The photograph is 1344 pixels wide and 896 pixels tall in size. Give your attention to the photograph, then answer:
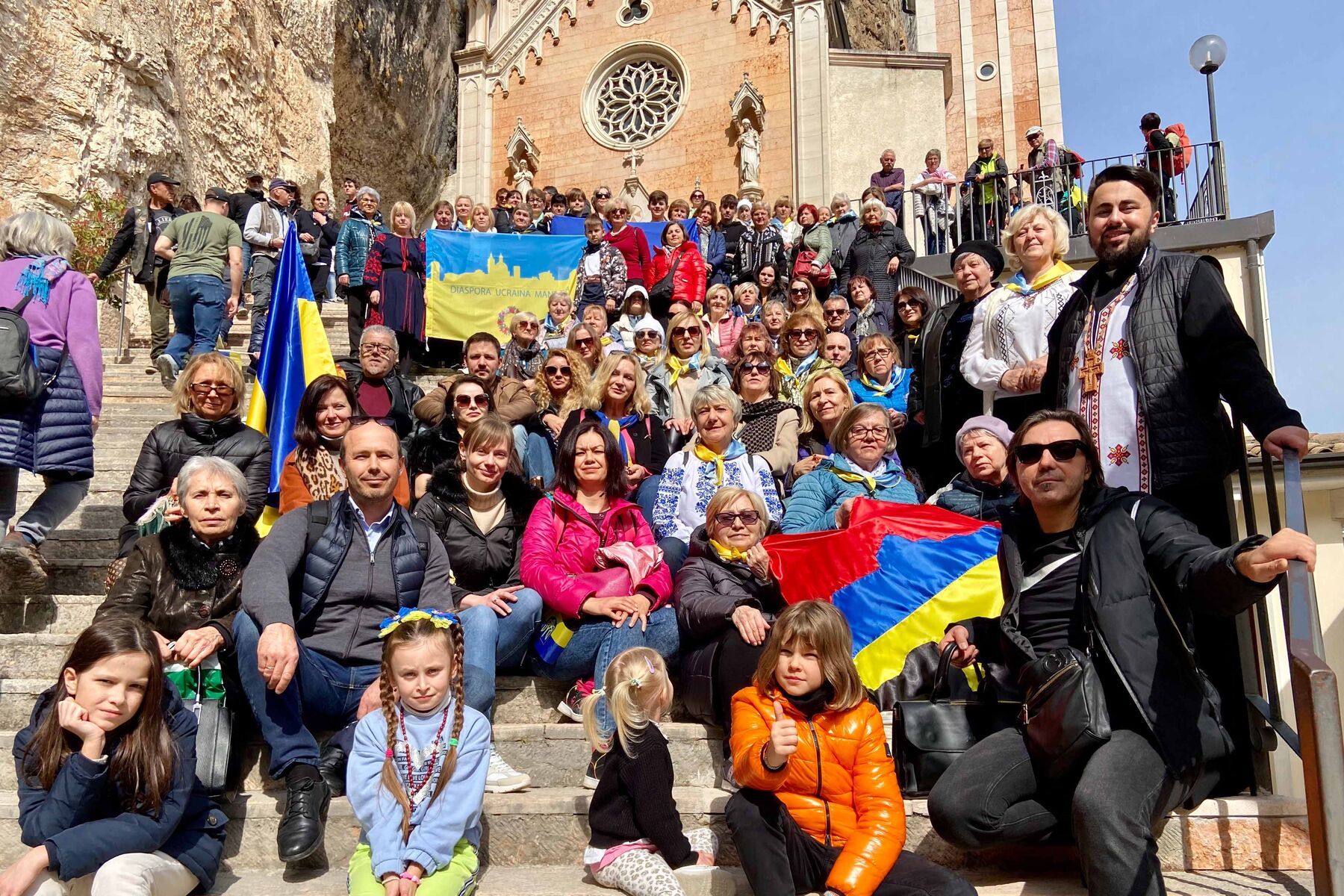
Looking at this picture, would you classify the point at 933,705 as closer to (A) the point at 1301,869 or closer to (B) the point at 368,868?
(A) the point at 1301,869

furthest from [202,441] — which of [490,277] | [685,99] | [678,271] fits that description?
[685,99]

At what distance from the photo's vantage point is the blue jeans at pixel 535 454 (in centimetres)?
596

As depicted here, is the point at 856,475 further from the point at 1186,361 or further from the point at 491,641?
the point at 491,641

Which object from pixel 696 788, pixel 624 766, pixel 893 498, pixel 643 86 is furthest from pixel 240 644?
pixel 643 86

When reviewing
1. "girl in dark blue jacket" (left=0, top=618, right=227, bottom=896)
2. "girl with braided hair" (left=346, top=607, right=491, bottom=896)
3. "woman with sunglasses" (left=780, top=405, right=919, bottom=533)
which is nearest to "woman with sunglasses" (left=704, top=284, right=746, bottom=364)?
"woman with sunglasses" (left=780, top=405, right=919, bottom=533)

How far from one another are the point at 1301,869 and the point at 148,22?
15240 mm

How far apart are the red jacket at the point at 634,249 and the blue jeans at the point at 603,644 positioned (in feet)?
23.4

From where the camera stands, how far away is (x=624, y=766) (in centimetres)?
331

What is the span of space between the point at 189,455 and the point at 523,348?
3.87 metres

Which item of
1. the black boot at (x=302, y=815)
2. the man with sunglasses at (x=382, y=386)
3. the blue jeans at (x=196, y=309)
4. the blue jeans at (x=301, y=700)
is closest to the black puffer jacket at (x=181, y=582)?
the blue jeans at (x=301, y=700)

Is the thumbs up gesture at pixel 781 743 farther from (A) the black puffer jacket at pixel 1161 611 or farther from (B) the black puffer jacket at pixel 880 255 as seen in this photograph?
(B) the black puffer jacket at pixel 880 255

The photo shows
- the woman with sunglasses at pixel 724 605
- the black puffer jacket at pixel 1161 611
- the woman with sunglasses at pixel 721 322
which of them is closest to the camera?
the black puffer jacket at pixel 1161 611

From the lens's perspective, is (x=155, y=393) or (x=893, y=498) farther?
(x=155, y=393)

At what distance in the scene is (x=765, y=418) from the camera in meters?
6.14
